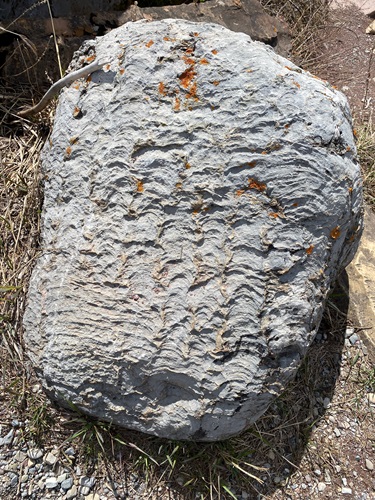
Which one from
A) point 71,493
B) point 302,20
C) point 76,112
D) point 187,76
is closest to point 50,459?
point 71,493

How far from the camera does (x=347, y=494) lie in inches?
111

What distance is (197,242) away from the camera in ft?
7.35

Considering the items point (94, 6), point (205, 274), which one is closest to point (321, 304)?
point (205, 274)

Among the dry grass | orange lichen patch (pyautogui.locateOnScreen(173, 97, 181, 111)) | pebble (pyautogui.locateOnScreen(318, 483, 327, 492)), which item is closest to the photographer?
orange lichen patch (pyautogui.locateOnScreen(173, 97, 181, 111))

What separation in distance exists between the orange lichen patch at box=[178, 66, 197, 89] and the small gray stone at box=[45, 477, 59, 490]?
2121 millimetres

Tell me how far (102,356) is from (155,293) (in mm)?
382

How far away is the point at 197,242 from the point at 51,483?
1.49 meters

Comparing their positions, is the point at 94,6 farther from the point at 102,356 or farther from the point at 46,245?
the point at 102,356

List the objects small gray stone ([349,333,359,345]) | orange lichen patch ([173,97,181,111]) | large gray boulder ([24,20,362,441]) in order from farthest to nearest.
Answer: small gray stone ([349,333,359,345])
orange lichen patch ([173,97,181,111])
large gray boulder ([24,20,362,441])

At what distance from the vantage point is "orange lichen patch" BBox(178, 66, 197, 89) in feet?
7.68

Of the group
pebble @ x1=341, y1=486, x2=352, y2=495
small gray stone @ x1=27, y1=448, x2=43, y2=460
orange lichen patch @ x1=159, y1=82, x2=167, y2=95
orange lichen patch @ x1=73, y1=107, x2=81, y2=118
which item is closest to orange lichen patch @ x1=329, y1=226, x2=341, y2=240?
orange lichen patch @ x1=159, y1=82, x2=167, y2=95

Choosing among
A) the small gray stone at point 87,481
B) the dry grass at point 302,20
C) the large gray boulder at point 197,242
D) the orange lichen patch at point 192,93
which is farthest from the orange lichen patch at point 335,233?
the dry grass at point 302,20

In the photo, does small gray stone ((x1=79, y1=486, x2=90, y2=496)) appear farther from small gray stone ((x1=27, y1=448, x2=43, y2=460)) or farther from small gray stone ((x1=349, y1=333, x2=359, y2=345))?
small gray stone ((x1=349, y1=333, x2=359, y2=345))

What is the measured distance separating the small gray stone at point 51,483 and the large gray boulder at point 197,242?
1.54ft
